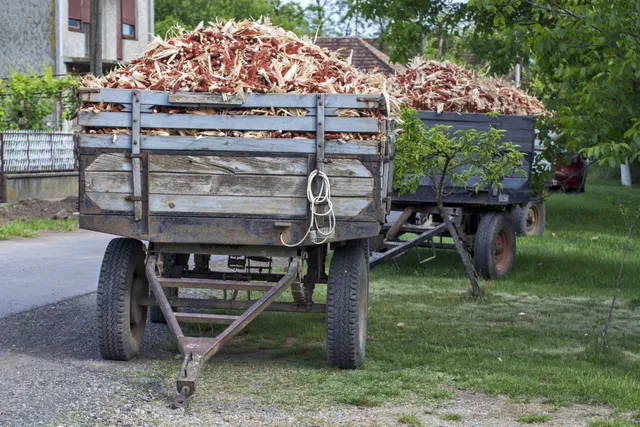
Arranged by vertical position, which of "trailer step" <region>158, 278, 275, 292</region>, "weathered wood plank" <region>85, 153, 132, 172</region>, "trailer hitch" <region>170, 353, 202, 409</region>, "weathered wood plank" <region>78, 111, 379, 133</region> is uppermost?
"weathered wood plank" <region>78, 111, 379, 133</region>

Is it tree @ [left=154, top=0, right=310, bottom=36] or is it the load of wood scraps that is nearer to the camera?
the load of wood scraps

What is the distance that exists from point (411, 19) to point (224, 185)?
1043 cm

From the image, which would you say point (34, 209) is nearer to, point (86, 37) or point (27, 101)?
point (27, 101)

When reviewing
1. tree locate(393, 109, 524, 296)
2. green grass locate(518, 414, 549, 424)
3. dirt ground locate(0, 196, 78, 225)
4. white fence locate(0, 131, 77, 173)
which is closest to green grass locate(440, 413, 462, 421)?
green grass locate(518, 414, 549, 424)

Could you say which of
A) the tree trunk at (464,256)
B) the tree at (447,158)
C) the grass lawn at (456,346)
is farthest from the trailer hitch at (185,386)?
the tree trunk at (464,256)

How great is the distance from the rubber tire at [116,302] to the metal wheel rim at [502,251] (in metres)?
6.38

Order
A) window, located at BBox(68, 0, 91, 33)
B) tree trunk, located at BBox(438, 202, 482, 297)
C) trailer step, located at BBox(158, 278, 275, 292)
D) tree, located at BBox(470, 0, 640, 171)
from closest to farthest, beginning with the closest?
trailer step, located at BBox(158, 278, 275, 292)
tree, located at BBox(470, 0, 640, 171)
tree trunk, located at BBox(438, 202, 482, 297)
window, located at BBox(68, 0, 91, 33)

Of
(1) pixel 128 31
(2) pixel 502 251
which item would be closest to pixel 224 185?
(2) pixel 502 251

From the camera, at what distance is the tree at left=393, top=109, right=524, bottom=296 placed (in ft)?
35.0

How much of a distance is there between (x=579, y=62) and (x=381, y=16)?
535 centimetres

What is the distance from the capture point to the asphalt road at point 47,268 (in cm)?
1052

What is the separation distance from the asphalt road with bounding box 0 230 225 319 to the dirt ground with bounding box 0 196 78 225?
200 centimetres

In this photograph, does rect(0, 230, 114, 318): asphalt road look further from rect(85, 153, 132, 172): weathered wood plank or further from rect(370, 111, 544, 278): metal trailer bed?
rect(370, 111, 544, 278): metal trailer bed

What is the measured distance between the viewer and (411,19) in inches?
669
